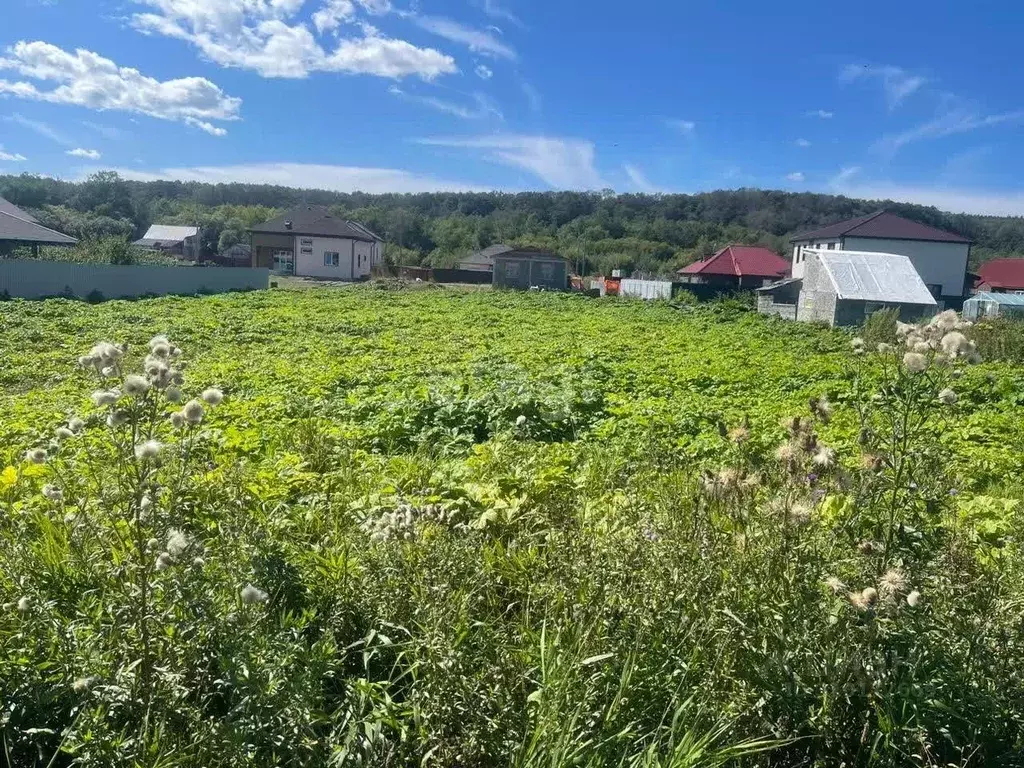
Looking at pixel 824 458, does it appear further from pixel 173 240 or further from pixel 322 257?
pixel 173 240

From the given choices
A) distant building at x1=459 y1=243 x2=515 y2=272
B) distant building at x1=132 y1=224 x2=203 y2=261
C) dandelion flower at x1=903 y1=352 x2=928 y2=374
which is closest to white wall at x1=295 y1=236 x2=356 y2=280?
distant building at x1=459 y1=243 x2=515 y2=272

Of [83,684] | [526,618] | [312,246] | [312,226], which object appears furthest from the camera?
[312,226]

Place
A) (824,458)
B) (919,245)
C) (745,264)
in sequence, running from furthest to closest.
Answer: (745,264)
(919,245)
(824,458)

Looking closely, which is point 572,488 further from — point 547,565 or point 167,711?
point 167,711

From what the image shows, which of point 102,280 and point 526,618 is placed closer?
point 526,618

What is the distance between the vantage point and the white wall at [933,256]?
4016 cm

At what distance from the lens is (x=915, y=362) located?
253 centimetres

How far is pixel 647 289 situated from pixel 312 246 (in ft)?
87.1

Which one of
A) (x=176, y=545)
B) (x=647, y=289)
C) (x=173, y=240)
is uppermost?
(x=173, y=240)

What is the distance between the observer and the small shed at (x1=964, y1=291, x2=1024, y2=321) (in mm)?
27609

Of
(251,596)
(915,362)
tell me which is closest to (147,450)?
(251,596)

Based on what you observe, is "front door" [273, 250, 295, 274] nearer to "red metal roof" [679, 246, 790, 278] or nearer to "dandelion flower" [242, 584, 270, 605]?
"red metal roof" [679, 246, 790, 278]

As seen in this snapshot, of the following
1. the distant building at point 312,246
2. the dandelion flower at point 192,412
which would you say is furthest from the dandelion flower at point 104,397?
the distant building at point 312,246

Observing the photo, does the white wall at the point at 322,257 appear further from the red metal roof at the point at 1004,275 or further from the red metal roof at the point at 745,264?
the red metal roof at the point at 1004,275
